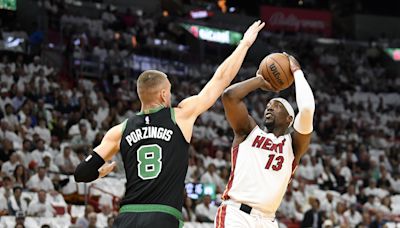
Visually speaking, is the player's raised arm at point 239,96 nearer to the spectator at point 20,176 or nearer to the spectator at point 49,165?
the spectator at point 20,176

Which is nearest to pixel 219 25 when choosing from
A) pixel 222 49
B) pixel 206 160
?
pixel 222 49

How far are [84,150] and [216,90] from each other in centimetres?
1160

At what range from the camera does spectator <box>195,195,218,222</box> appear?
1650 centimetres

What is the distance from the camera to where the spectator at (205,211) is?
16.5m

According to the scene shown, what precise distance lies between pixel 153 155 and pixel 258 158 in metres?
1.53

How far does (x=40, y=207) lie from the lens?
14320 mm

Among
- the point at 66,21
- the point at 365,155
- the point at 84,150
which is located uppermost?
the point at 66,21

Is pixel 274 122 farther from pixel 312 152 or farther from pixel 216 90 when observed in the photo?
pixel 312 152

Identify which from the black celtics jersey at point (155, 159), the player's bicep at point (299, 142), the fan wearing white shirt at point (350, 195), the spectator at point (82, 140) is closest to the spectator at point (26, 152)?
the spectator at point (82, 140)

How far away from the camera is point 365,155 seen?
22812 millimetres

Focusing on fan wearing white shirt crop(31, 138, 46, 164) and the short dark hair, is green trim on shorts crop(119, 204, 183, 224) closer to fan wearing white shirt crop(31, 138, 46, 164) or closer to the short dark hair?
the short dark hair

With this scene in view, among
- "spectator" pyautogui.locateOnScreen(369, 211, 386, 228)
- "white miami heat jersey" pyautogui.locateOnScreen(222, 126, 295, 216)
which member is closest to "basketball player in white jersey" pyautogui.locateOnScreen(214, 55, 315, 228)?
"white miami heat jersey" pyautogui.locateOnScreen(222, 126, 295, 216)

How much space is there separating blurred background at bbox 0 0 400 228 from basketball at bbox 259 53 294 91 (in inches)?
304

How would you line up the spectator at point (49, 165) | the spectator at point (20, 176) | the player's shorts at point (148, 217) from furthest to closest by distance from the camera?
the spectator at point (49, 165)
the spectator at point (20, 176)
the player's shorts at point (148, 217)
